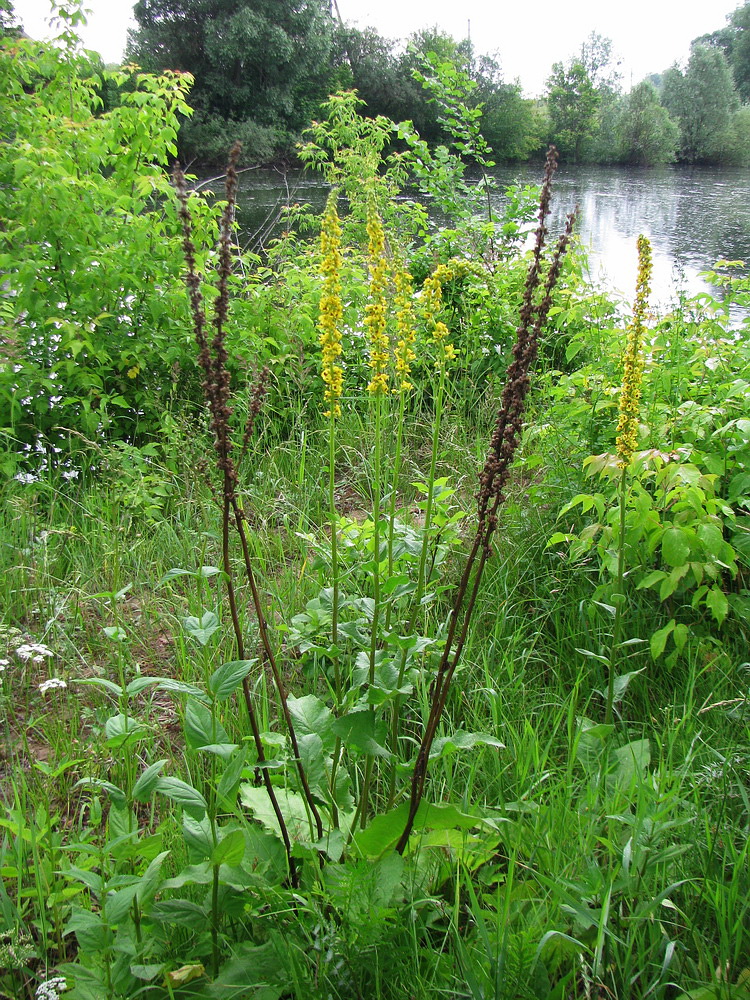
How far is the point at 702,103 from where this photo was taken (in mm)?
27125

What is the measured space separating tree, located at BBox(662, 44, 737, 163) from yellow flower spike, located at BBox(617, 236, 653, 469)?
29512 millimetres

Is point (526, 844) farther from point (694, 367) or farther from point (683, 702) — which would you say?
point (694, 367)

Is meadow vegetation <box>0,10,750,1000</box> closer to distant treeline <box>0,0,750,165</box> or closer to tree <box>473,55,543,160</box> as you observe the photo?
distant treeline <box>0,0,750,165</box>

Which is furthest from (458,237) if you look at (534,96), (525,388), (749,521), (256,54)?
(256,54)

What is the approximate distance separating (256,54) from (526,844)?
95.0ft

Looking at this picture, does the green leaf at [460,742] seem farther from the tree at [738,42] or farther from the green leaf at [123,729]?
the tree at [738,42]

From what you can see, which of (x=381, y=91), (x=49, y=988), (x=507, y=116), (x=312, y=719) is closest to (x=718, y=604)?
(x=312, y=719)

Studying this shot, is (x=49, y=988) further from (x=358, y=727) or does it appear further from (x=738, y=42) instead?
(x=738, y=42)

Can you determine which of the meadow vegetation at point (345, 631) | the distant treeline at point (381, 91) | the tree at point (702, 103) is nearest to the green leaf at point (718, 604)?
the meadow vegetation at point (345, 631)

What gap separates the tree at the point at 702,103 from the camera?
2589 centimetres

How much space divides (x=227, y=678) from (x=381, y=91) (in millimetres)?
24551

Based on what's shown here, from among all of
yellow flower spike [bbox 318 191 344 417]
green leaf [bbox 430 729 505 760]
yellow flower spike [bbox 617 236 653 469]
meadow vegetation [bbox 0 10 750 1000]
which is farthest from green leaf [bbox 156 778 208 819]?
yellow flower spike [bbox 617 236 653 469]

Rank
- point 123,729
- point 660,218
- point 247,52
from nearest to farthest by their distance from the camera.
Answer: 1. point 123,729
2. point 660,218
3. point 247,52

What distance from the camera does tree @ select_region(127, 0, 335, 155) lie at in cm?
2319
